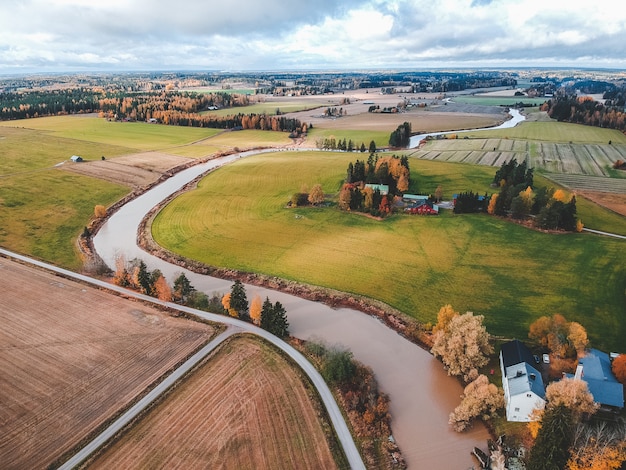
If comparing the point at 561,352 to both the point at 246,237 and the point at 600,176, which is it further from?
the point at 600,176

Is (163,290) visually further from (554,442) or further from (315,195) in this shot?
(554,442)

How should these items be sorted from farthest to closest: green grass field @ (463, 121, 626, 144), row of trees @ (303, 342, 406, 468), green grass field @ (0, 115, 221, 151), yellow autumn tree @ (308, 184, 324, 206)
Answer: green grass field @ (0, 115, 221, 151), green grass field @ (463, 121, 626, 144), yellow autumn tree @ (308, 184, 324, 206), row of trees @ (303, 342, 406, 468)

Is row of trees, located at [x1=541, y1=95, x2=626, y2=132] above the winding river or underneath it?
above

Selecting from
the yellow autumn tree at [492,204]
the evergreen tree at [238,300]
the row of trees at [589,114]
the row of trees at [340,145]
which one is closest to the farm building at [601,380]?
the evergreen tree at [238,300]

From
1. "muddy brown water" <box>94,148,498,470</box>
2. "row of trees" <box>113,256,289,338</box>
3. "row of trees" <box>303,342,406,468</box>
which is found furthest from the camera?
"row of trees" <box>113,256,289,338</box>

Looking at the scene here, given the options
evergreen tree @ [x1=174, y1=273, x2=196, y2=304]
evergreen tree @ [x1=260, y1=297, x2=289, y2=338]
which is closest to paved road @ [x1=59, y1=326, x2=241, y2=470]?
evergreen tree @ [x1=260, y1=297, x2=289, y2=338]

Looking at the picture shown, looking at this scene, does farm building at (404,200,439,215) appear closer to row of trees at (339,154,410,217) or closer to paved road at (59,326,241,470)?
row of trees at (339,154,410,217)

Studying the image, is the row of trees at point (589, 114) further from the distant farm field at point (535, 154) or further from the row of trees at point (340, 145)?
the row of trees at point (340, 145)

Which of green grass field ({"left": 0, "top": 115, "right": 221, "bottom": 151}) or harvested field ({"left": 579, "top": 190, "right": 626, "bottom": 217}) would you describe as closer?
harvested field ({"left": 579, "top": 190, "right": 626, "bottom": 217})
